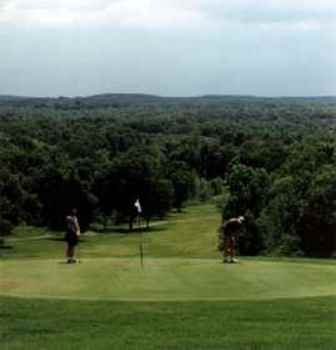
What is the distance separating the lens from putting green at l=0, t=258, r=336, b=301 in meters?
19.2

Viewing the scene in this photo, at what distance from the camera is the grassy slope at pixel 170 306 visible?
596 inches

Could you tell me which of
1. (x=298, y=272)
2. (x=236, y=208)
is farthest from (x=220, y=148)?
(x=298, y=272)

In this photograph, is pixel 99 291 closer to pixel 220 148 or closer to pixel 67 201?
pixel 67 201

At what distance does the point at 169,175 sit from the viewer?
111500 millimetres

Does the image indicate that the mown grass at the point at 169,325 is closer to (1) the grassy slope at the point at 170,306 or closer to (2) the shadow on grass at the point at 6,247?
(1) the grassy slope at the point at 170,306

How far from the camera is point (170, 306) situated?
707 inches

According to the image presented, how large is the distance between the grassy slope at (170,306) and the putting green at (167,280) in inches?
0.9

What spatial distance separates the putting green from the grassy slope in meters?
0.02

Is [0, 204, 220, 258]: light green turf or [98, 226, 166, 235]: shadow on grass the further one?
[98, 226, 166, 235]: shadow on grass

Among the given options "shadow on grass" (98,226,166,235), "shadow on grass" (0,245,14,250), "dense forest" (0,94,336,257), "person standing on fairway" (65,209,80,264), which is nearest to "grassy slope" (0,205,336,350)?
"person standing on fairway" (65,209,80,264)

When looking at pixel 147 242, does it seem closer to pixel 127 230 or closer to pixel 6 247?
pixel 127 230

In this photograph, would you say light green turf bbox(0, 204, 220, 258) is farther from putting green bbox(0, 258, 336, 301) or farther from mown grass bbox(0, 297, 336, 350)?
mown grass bbox(0, 297, 336, 350)

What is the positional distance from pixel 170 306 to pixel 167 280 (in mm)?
2649

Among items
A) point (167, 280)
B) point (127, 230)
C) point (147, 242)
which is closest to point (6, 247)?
point (147, 242)
